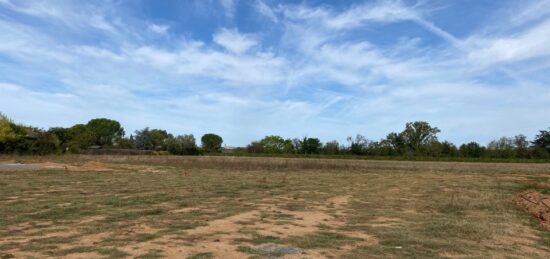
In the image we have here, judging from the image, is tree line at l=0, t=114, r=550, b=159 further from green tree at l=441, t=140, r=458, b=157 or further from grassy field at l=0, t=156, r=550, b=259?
grassy field at l=0, t=156, r=550, b=259

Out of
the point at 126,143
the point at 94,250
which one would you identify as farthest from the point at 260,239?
A: the point at 126,143

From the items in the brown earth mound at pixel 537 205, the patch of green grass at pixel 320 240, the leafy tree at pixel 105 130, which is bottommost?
the patch of green grass at pixel 320 240

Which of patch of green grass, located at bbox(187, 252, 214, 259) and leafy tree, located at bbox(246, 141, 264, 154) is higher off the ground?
leafy tree, located at bbox(246, 141, 264, 154)

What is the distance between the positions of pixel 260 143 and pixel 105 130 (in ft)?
111

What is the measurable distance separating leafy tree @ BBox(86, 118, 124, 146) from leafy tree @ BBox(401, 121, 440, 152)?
201ft

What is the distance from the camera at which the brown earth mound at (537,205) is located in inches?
426

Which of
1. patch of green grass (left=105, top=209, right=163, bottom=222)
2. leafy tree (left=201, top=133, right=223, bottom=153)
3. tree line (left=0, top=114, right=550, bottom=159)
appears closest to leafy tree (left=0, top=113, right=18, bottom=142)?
tree line (left=0, top=114, right=550, bottom=159)

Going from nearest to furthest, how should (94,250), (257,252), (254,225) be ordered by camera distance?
(94,250) → (257,252) → (254,225)

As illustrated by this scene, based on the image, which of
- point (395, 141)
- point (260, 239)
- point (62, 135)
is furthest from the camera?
point (395, 141)

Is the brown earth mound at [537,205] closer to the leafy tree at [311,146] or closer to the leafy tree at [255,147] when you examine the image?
the leafy tree at [311,146]

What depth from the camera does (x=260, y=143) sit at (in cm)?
9619

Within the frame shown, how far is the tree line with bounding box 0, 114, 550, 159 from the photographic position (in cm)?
4669

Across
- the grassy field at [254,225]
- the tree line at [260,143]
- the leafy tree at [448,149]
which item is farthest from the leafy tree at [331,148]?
the grassy field at [254,225]

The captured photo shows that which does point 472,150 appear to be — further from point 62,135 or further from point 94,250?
point 94,250
